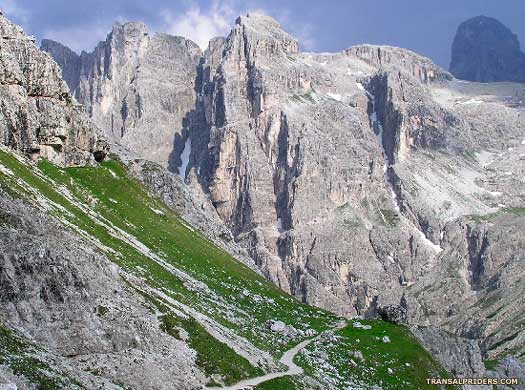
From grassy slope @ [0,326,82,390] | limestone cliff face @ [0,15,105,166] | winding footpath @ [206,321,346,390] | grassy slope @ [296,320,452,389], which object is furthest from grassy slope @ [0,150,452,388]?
grassy slope @ [0,326,82,390]

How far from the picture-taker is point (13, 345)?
117 feet

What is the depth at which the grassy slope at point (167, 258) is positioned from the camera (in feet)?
185

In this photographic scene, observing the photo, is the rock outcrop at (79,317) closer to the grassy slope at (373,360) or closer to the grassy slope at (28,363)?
the grassy slope at (28,363)

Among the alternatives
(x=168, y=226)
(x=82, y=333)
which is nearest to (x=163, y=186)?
(x=168, y=226)

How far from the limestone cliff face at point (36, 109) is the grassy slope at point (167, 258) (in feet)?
A: 12.5

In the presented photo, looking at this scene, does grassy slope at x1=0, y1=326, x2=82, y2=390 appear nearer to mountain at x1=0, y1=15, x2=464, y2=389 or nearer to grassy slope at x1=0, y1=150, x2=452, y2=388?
mountain at x1=0, y1=15, x2=464, y2=389

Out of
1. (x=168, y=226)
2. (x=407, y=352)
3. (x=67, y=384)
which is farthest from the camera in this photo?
(x=168, y=226)

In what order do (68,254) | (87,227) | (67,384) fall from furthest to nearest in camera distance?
(87,227)
(68,254)
(67,384)

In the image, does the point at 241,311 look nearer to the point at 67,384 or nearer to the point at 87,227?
the point at 87,227

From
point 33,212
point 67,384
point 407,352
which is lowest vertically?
point 407,352

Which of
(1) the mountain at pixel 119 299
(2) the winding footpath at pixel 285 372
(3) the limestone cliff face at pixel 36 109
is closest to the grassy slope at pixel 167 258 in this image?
(1) the mountain at pixel 119 299

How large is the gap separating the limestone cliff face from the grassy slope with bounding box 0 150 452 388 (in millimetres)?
3810

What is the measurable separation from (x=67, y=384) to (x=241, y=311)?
43853 mm

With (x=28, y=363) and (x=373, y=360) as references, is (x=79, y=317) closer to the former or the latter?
(x=28, y=363)
